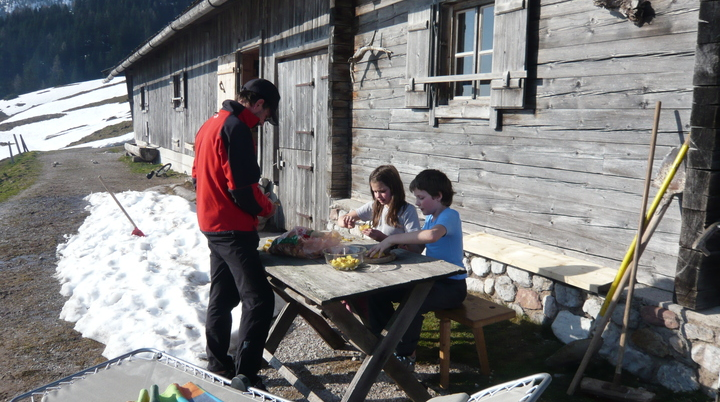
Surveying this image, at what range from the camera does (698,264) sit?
319 cm

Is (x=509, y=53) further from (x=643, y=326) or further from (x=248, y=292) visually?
(x=248, y=292)

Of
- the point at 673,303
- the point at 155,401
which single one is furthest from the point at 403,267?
the point at 673,303

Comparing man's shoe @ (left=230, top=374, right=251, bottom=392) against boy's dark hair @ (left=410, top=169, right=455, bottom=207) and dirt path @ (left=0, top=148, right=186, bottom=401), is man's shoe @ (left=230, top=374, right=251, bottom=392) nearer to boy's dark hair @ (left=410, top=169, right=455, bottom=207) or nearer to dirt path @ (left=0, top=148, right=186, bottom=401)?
boy's dark hair @ (left=410, top=169, right=455, bottom=207)

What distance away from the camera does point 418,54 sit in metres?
5.38

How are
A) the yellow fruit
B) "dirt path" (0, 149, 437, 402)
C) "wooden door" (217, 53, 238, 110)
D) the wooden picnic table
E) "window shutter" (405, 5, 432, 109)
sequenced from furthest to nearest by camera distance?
"wooden door" (217, 53, 238, 110)
"window shutter" (405, 5, 432, 109)
"dirt path" (0, 149, 437, 402)
the yellow fruit
the wooden picnic table

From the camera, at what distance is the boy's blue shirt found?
134 inches

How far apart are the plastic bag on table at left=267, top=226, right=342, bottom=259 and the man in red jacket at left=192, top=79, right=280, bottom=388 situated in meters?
0.17

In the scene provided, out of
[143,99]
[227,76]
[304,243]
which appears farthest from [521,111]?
[143,99]

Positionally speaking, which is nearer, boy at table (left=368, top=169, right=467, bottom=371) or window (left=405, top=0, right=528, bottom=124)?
boy at table (left=368, top=169, right=467, bottom=371)

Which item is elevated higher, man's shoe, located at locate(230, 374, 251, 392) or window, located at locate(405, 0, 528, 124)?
window, located at locate(405, 0, 528, 124)

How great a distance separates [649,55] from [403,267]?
2013 millimetres

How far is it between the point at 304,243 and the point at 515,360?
1.63 m

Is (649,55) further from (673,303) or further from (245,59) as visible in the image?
(245,59)

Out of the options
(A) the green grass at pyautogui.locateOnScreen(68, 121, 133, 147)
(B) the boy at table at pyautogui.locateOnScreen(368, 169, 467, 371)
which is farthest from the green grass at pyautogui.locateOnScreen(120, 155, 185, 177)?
(A) the green grass at pyautogui.locateOnScreen(68, 121, 133, 147)
